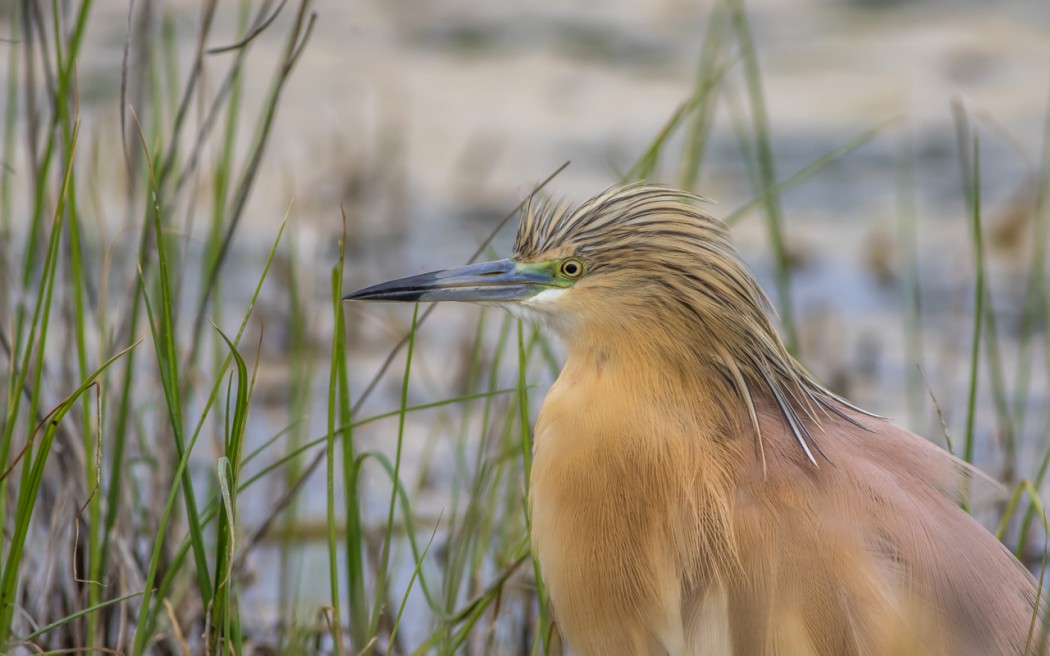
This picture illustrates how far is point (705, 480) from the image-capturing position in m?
2.27

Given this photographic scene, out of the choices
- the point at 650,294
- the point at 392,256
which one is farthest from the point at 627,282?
the point at 392,256

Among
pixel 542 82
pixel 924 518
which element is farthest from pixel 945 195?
pixel 924 518

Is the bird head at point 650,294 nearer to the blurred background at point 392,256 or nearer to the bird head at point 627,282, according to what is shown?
the bird head at point 627,282

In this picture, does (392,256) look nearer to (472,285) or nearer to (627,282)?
(472,285)

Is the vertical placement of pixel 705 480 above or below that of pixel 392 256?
below

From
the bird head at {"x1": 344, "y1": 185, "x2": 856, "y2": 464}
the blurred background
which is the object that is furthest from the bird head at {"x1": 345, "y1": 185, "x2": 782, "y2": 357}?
the blurred background

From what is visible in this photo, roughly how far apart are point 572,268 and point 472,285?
6.4 inches

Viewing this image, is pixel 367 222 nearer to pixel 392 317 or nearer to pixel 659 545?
pixel 392 317

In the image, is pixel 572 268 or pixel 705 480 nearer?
pixel 705 480

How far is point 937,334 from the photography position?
514 cm

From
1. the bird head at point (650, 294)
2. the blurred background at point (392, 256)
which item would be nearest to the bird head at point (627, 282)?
the bird head at point (650, 294)

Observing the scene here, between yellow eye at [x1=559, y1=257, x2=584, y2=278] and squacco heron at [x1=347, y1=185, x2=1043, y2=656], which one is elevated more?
yellow eye at [x1=559, y1=257, x2=584, y2=278]

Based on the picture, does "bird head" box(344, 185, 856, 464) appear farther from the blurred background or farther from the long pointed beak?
the blurred background

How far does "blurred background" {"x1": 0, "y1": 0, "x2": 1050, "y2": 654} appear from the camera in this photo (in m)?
2.63
